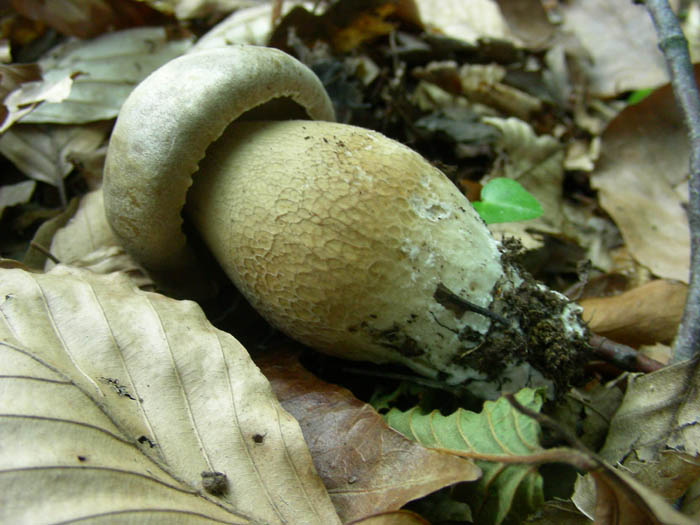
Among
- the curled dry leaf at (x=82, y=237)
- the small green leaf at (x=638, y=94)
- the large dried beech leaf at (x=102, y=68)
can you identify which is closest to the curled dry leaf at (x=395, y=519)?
the curled dry leaf at (x=82, y=237)

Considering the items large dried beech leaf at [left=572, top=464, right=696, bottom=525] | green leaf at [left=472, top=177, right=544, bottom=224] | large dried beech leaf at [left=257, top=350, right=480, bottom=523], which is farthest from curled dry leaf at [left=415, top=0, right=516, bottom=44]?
large dried beech leaf at [left=572, top=464, right=696, bottom=525]

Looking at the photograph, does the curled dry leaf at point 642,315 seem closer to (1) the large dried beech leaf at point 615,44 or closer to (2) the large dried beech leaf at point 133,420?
(2) the large dried beech leaf at point 133,420

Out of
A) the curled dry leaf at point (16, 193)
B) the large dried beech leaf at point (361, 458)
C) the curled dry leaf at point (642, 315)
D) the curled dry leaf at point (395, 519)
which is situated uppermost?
the curled dry leaf at point (16, 193)

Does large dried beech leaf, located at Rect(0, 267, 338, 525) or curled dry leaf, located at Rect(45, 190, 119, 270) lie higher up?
large dried beech leaf, located at Rect(0, 267, 338, 525)

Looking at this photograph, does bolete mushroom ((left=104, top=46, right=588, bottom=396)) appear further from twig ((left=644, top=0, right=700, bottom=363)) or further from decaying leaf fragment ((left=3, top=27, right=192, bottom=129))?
decaying leaf fragment ((left=3, top=27, right=192, bottom=129))

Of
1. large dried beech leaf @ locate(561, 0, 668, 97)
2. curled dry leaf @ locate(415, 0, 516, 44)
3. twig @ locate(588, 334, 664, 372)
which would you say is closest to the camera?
twig @ locate(588, 334, 664, 372)
